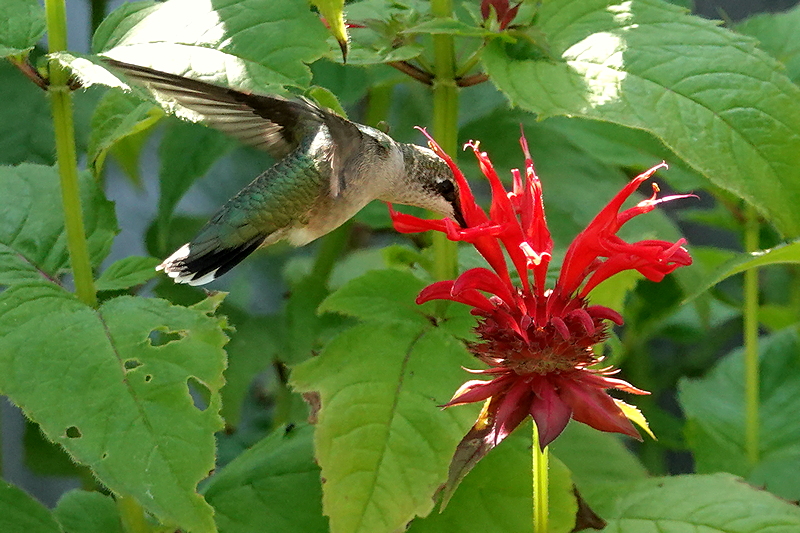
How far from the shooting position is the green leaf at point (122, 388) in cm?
43

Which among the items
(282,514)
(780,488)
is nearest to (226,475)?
(282,514)

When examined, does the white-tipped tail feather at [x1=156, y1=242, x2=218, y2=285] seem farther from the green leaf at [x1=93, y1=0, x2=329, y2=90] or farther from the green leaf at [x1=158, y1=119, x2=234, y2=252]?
the green leaf at [x1=158, y1=119, x2=234, y2=252]

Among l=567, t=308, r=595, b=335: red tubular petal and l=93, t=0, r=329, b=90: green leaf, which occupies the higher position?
l=93, t=0, r=329, b=90: green leaf

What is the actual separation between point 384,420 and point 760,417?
576 mm

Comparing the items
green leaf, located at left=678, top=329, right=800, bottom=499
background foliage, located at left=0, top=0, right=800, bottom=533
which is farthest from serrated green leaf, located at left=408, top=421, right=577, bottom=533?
green leaf, located at left=678, top=329, right=800, bottom=499

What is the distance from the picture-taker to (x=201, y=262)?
552 millimetres

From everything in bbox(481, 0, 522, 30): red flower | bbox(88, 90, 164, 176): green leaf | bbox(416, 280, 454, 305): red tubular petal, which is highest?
bbox(481, 0, 522, 30): red flower

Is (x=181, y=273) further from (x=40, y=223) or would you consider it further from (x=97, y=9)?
(x=97, y=9)

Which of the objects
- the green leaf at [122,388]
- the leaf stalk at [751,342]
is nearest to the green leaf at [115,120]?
the green leaf at [122,388]

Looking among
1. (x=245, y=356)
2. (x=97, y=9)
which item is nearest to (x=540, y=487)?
(x=245, y=356)

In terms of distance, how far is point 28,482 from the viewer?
4.97 ft

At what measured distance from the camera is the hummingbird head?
604 mm

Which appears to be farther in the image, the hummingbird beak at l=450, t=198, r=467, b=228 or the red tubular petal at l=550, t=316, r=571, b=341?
the hummingbird beak at l=450, t=198, r=467, b=228

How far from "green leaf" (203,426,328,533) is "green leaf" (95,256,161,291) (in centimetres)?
15
